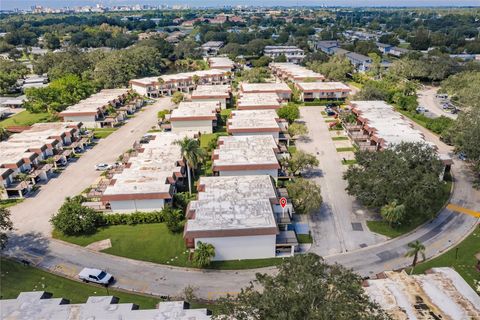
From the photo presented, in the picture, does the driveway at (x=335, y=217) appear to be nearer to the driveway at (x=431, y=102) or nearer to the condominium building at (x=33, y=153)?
the driveway at (x=431, y=102)

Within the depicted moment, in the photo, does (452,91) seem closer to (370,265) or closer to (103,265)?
(370,265)

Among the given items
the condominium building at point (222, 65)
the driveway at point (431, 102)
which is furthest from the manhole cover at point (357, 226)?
the condominium building at point (222, 65)

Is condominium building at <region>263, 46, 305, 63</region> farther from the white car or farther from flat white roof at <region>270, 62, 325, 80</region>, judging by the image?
the white car

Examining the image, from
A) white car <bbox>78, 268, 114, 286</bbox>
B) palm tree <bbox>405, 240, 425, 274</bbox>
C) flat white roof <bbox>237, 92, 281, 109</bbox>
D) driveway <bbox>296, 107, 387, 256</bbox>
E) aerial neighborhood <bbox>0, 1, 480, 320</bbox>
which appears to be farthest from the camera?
flat white roof <bbox>237, 92, 281, 109</bbox>

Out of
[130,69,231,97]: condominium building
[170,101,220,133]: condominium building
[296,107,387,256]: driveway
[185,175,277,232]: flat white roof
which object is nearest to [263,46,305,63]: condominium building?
[130,69,231,97]: condominium building

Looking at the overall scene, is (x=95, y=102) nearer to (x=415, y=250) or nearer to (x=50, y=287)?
(x=50, y=287)

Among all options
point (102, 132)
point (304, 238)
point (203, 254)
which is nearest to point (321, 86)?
point (102, 132)
